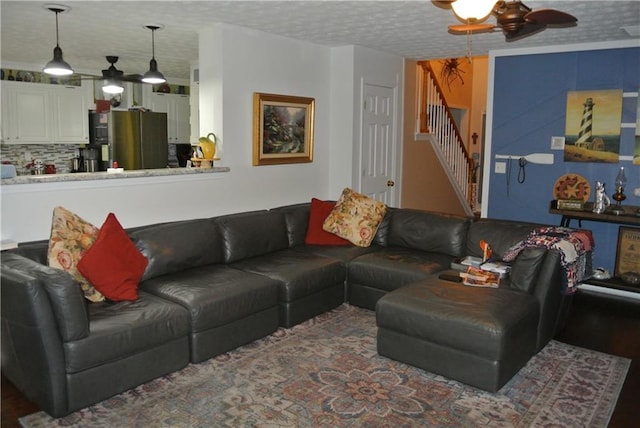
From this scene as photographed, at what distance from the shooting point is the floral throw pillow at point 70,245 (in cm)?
335

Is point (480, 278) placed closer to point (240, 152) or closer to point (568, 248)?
point (568, 248)

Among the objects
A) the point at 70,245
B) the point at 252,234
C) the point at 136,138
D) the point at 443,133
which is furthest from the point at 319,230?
the point at 443,133

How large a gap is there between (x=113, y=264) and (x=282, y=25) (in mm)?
2605

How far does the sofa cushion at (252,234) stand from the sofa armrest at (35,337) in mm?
1762

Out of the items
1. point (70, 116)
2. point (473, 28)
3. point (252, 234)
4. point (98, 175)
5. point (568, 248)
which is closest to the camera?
point (473, 28)

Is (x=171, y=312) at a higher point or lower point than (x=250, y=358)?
higher

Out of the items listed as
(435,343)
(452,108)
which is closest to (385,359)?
(435,343)

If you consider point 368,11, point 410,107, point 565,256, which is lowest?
point 565,256

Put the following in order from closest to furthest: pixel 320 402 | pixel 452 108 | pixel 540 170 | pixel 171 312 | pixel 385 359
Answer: pixel 320 402 → pixel 171 312 → pixel 385 359 → pixel 540 170 → pixel 452 108

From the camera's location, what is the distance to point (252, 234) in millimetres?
4645

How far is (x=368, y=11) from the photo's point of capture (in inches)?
165

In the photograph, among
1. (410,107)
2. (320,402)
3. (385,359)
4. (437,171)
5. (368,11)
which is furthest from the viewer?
(437,171)

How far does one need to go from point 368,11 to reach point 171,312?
2716mm

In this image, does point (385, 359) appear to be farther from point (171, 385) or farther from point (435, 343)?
point (171, 385)
